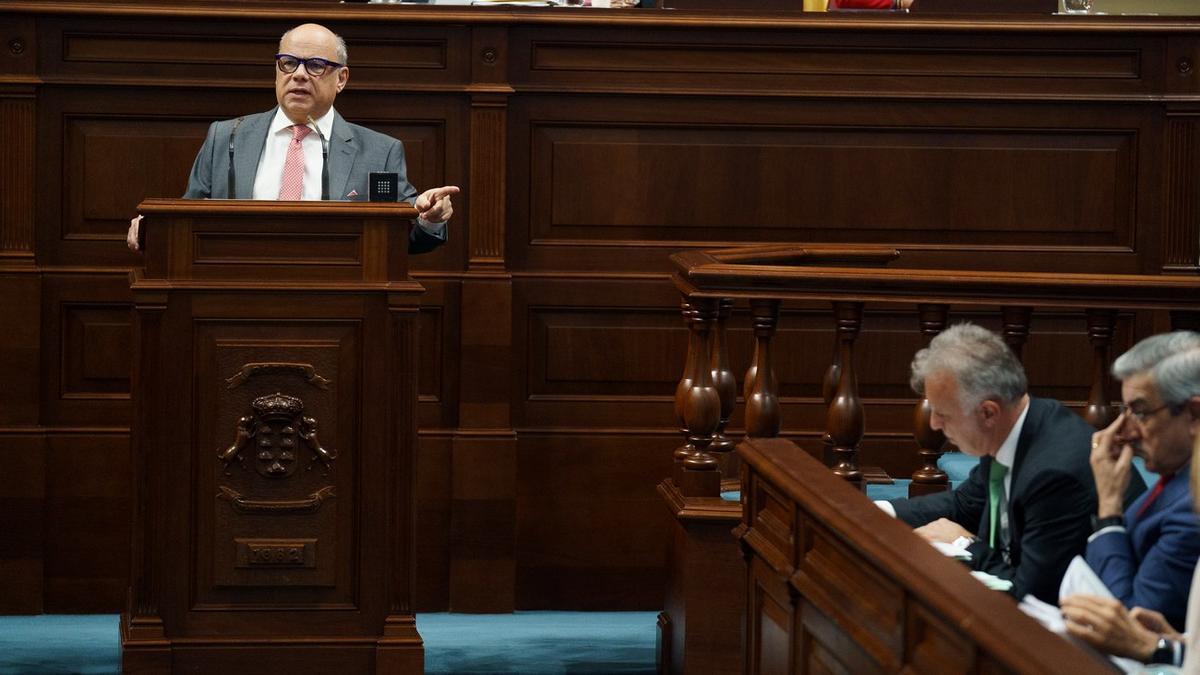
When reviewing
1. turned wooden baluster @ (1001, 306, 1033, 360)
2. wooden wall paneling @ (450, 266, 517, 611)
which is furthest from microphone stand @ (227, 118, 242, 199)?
turned wooden baluster @ (1001, 306, 1033, 360)

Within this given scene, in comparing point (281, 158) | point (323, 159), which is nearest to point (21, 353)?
point (281, 158)

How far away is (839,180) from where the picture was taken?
6215 millimetres

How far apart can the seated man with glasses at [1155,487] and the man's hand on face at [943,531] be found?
634 mm

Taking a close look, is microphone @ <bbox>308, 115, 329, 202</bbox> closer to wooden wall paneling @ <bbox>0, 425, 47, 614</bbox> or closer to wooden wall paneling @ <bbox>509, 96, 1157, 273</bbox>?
wooden wall paneling @ <bbox>509, 96, 1157, 273</bbox>

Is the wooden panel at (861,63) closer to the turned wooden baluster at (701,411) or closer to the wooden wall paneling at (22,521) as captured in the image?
the turned wooden baluster at (701,411)

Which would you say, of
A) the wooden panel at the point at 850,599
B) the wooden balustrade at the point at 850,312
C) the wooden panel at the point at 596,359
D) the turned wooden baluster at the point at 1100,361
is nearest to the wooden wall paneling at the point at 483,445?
the wooden panel at the point at 596,359

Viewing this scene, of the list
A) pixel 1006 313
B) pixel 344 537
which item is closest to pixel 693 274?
pixel 1006 313

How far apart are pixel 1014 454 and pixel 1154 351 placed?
0.48 metres

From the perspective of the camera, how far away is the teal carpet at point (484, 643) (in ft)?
17.8

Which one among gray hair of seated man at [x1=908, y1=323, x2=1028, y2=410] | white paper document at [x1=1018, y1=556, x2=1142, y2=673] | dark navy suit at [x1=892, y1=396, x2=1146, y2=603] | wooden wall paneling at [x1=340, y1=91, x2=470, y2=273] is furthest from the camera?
wooden wall paneling at [x1=340, y1=91, x2=470, y2=273]

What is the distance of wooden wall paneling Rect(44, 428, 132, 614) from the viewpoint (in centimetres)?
606

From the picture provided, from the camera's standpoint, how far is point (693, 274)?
15.6 ft

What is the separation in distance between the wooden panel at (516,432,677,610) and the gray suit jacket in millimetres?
1240

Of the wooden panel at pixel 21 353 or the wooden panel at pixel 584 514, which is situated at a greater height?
the wooden panel at pixel 21 353
